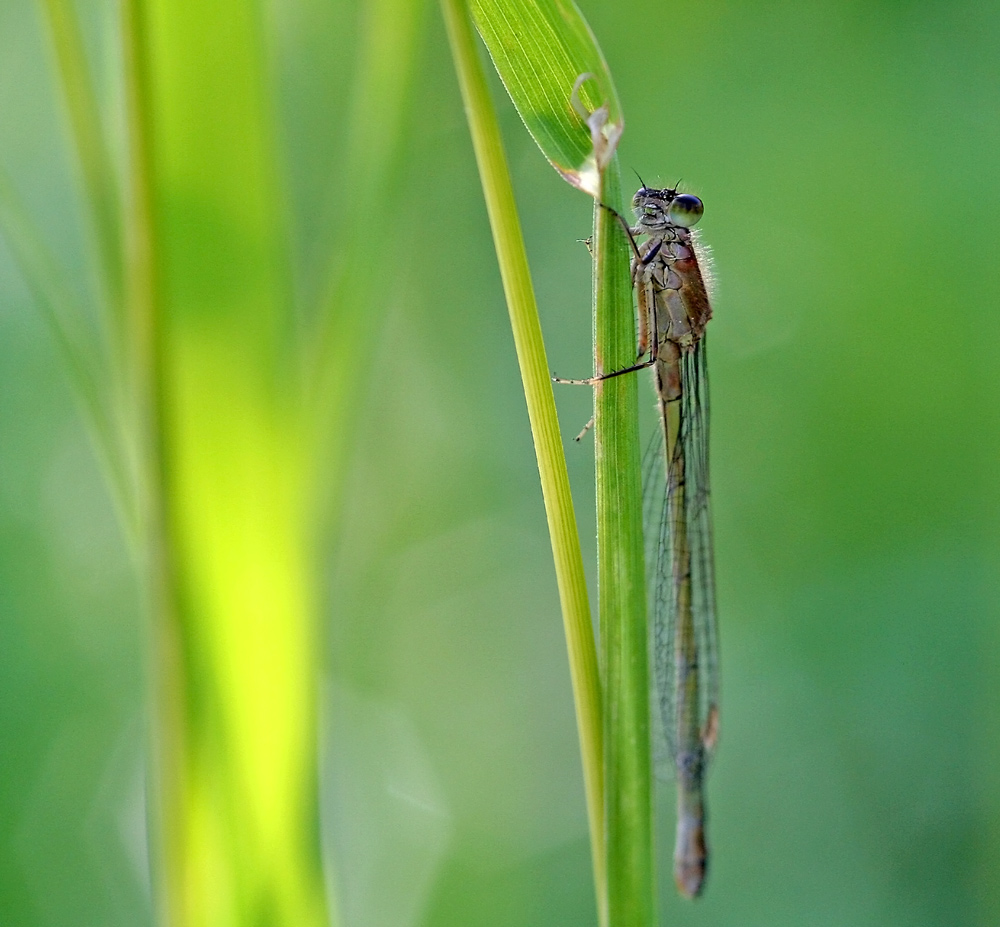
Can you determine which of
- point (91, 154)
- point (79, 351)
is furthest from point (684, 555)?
point (91, 154)

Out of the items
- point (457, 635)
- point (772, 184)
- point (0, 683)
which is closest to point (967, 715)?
point (457, 635)

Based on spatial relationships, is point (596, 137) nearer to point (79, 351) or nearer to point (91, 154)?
point (91, 154)

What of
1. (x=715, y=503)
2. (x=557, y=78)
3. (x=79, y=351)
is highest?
(x=557, y=78)

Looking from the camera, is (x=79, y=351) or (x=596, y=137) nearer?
(x=596, y=137)

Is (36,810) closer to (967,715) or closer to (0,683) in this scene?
(0,683)

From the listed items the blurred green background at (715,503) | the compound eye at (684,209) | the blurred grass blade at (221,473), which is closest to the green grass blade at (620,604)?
the blurred grass blade at (221,473)

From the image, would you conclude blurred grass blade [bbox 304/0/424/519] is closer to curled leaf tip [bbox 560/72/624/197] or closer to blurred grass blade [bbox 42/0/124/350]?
blurred grass blade [bbox 42/0/124/350]

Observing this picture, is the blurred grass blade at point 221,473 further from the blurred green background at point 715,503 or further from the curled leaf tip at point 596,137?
the blurred green background at point 715,503
